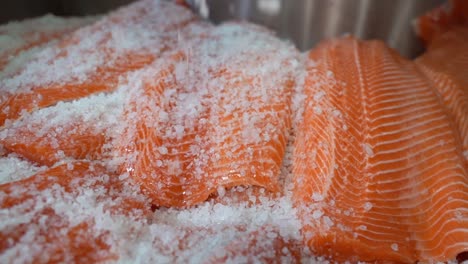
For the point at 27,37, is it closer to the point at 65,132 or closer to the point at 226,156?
the point at 65,132

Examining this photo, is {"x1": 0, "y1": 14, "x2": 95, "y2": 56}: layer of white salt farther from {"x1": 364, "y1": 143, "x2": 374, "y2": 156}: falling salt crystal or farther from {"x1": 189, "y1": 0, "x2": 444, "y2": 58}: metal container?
{"x1": 364, "y1": 143, "x2": 374, "y2": 156}: falling salt crystal

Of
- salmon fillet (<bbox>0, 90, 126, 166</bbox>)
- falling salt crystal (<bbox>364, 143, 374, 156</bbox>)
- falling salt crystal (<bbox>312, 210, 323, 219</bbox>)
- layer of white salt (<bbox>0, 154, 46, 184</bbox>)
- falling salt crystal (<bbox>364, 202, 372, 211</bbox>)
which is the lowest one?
falling salt crystal (<bbox>364, 202, 372, 211</bbox>)

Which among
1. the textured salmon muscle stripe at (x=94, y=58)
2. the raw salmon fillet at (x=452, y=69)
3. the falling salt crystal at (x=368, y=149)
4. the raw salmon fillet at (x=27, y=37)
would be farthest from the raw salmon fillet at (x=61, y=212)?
the raw salmon fillet at (x=452, y=69)

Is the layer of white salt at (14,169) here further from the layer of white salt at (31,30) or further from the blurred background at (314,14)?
the blurred background at (314,14)

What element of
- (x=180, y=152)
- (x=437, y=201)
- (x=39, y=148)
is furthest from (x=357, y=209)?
(x=39, y=148)

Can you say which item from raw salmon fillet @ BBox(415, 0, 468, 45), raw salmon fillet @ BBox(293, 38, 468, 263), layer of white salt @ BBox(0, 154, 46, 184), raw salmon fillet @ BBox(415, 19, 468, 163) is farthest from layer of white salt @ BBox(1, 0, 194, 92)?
raw salmon fillet @ BBox(415, 0, 468, 45)

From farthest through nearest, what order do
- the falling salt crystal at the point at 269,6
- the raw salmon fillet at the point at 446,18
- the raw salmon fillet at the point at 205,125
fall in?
the falling salt crystal at the point at 269,6, the raw salmon fillet at the point at 446,18, the raw salmon fillet at the point at 205,125

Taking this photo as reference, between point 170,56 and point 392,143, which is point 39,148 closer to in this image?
point 170,56
